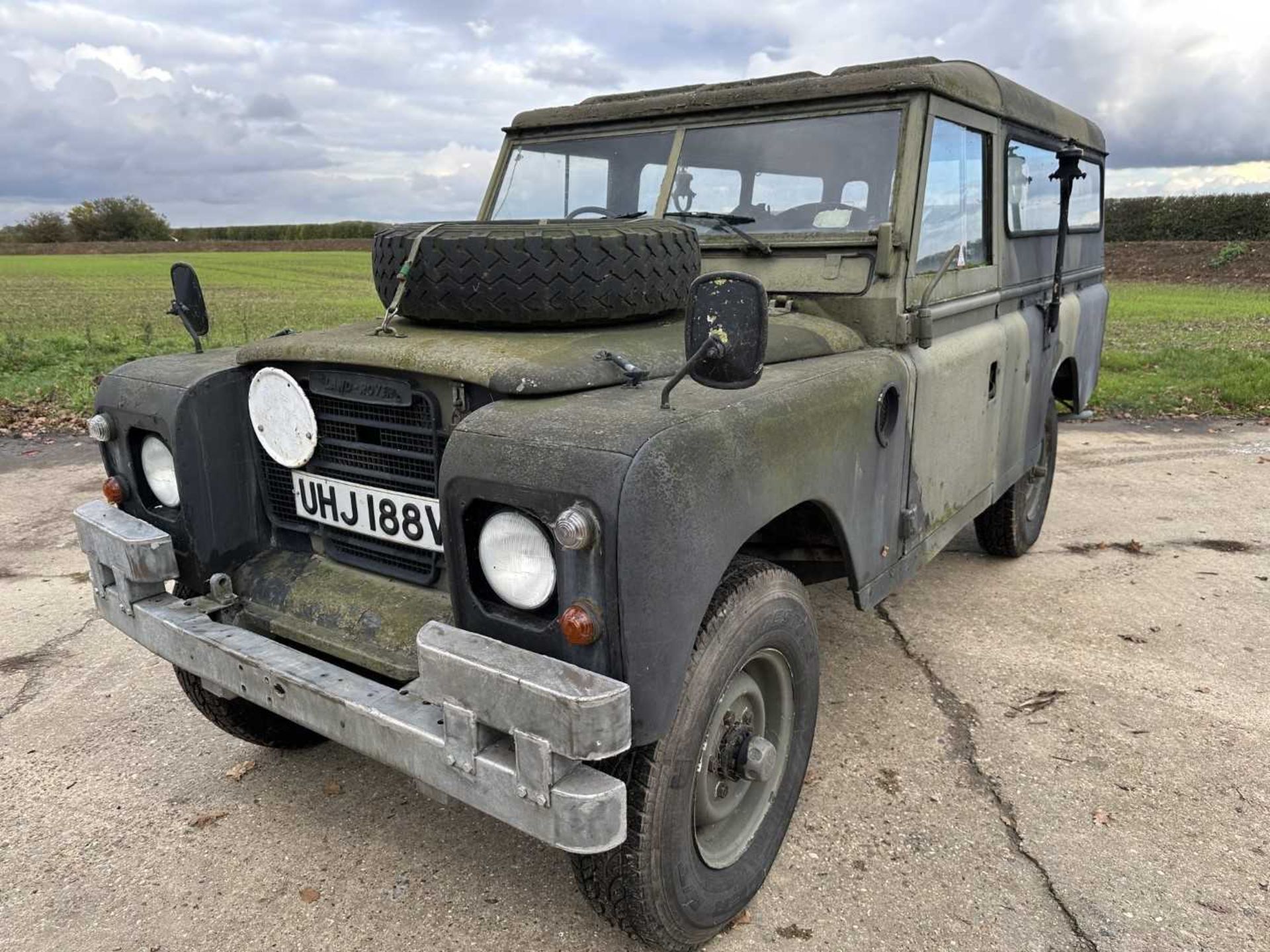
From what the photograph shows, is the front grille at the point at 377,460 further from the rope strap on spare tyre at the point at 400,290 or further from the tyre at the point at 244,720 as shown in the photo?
the tyre at the point at 244,720

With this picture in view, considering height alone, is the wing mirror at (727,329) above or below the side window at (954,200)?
below

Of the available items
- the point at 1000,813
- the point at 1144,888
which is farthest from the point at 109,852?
the point at 1144,888

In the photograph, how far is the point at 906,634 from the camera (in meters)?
4.45

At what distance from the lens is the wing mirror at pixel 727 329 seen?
2.01 metres

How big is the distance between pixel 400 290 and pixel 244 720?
163 centimetres

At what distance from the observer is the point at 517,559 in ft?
6.79

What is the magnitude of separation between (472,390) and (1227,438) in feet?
27.5

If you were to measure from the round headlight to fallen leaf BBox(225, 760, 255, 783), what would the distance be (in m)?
1.01

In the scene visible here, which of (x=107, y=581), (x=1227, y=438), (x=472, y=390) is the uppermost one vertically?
(x=472, y=390)

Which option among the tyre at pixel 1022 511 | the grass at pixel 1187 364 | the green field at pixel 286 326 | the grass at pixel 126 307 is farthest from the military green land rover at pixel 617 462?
the grass at pixel 1187 364

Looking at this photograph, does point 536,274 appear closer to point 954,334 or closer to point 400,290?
point 400,290

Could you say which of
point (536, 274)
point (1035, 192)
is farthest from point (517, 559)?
point (1035, 192)

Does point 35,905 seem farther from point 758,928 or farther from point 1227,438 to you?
point 1227,438

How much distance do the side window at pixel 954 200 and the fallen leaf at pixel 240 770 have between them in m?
2.96
